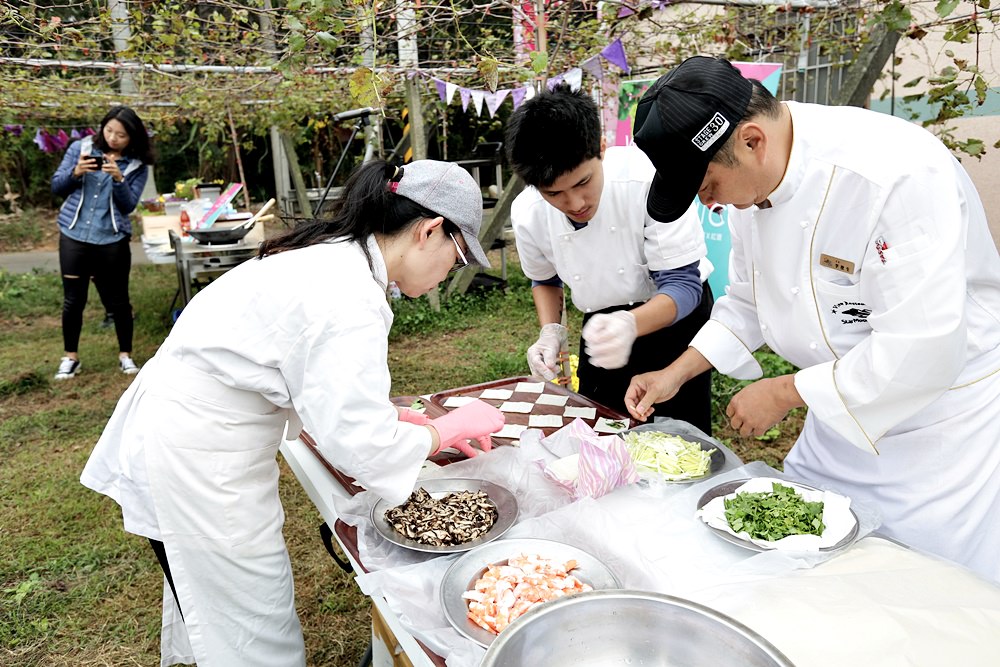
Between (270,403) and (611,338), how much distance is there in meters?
0.99

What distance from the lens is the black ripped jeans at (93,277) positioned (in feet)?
16.6

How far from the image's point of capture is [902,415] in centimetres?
139

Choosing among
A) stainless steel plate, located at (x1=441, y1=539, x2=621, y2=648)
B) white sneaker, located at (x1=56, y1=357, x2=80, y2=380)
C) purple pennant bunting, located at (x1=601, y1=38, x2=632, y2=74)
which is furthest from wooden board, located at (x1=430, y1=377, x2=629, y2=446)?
white sneaker, located at (x1=56, y1=357, x2=80, y2=380)

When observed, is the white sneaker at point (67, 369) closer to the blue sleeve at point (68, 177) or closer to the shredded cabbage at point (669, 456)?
the blue sleeve at point (68, 177)

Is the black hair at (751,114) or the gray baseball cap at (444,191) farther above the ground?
the black hair at (751,114)

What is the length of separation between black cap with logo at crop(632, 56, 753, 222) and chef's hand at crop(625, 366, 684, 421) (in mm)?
647

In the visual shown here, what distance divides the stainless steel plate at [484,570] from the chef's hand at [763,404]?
0.48m

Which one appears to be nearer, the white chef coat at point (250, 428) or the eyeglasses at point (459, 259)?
the white chef coat at point (250, 428)

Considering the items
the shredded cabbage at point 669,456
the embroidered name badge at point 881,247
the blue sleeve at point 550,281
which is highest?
the embroidered name badge at point 881,247

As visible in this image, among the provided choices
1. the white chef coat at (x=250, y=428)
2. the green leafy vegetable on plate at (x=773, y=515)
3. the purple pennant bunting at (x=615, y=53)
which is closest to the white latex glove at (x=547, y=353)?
the white chef coat at (x=250, y=428)

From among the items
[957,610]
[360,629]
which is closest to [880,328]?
[957,610]

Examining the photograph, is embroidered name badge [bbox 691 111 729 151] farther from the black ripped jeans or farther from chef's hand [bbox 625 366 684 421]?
the black ripped jeans

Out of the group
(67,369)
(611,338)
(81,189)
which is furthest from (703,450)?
Answer: (67,369)

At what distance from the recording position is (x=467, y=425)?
5.90ft
